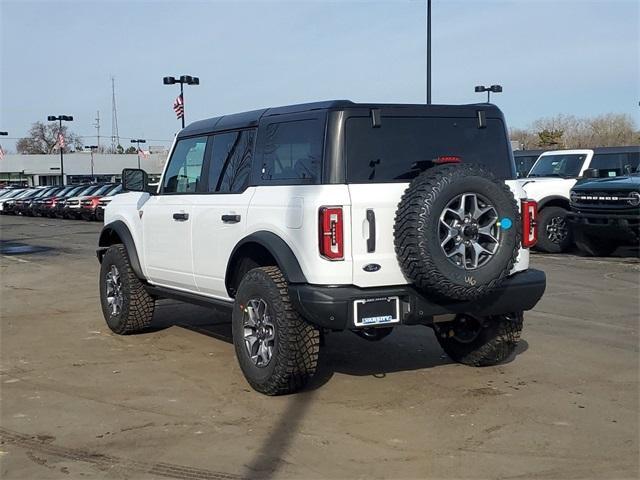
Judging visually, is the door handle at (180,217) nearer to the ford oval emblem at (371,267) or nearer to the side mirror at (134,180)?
the side mirror at (134,180)

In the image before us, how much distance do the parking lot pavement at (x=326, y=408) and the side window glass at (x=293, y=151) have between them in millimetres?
1637

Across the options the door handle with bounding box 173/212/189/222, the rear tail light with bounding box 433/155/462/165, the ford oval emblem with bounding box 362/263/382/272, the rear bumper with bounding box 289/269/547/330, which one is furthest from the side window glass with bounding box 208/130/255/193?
the rear tail light with bounding box 433/155/462/165

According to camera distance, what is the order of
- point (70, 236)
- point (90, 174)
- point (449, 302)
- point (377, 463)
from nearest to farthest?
1. point (377, 463)
2. point (449, 302)
3. point (70, 236)
4. point (90, 174)

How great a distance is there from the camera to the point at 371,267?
206 inches

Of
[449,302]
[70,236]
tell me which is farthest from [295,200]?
[70,236]

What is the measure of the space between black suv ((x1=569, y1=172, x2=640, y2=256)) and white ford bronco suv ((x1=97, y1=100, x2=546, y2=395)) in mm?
7991

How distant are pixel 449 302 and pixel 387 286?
1.56 feet

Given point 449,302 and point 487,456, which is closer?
point 487,456

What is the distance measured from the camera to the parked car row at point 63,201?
112 ft

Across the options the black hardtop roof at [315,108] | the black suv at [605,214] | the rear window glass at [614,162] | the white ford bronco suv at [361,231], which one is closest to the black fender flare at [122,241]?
the white ford bronco suv at [361,231]

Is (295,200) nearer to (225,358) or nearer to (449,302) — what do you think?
(449,302)

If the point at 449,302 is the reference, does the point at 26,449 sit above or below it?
below

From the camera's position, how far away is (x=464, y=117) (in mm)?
5895

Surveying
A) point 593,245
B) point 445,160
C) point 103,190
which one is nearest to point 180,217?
point 445,160
